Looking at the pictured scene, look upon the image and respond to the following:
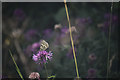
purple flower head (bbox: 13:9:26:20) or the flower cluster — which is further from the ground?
purple flower head (bbox: 13:9:26:20)

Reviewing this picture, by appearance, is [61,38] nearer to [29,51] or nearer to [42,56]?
[29,51]

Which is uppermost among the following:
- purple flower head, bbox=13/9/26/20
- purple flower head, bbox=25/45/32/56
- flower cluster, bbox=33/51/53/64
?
purple flower head, bbox=13/9/26/20

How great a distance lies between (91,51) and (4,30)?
1.12 m

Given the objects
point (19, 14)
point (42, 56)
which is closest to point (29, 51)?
point (19, 14)

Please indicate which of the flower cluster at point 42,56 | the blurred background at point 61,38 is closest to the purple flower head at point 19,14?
the blurred background at point 61,38

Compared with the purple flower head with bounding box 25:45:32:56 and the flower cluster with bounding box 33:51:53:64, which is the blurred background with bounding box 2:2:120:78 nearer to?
the purple flower head with bounding box 25:45:32:56

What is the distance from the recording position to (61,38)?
1.62 meters

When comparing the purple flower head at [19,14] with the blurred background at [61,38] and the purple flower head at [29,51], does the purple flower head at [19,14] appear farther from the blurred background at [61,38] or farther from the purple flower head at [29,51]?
the purple flower head at [29,51]

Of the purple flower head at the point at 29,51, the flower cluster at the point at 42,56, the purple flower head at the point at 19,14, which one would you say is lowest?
the purple flower head at the point at 29,51

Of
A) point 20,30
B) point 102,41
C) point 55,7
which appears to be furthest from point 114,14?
point 20,30

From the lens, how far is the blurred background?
1.31 meters

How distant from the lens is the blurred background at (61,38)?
1.31 m

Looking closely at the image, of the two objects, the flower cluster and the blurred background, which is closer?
the flower cluster

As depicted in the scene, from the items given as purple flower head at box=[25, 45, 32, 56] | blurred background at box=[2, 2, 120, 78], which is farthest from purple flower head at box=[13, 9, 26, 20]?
purple flower head at box=[25, 45, 32, 56]
